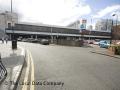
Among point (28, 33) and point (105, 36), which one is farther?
point (105, 36)

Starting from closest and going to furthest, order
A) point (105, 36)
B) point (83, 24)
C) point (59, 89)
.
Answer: point (59, 89), point (83, 24), point (105, 36)

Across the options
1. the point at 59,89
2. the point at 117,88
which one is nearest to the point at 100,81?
the point at 117,88

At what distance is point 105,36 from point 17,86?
150292 mm

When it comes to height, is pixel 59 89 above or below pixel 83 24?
below

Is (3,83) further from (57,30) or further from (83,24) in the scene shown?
(57,30)

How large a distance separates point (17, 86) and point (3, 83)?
1.74 ft

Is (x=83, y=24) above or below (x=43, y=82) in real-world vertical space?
above

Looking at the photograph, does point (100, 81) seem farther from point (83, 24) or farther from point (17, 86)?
point (83, 24)

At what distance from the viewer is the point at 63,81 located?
26.0ft

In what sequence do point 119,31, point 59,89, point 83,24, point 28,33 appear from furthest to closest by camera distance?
1. point 28,33
2. point 119,31
3. point 83,24
4. point 59,89

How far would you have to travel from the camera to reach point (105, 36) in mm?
152875

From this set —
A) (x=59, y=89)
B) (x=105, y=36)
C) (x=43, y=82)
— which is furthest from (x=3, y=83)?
(x=105, y=36)

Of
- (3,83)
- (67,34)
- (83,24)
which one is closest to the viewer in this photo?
(3,83)

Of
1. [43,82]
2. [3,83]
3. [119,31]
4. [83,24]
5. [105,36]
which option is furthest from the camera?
[105,36]
